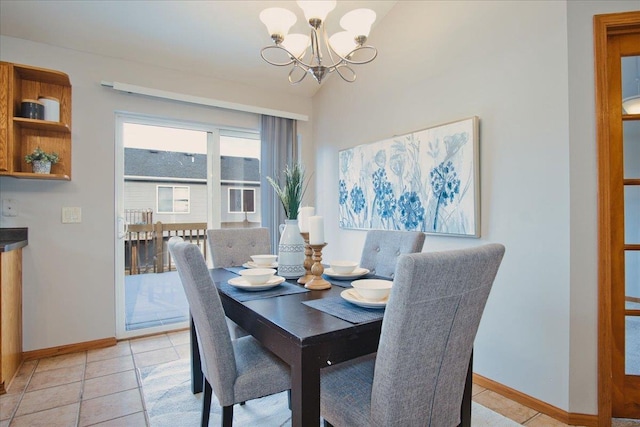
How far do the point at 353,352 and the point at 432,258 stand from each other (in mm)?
464

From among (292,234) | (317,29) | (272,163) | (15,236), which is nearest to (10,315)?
(15,236)

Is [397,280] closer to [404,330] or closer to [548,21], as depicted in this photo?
[404,330]

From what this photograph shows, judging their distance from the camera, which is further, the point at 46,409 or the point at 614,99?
the point at 46,409

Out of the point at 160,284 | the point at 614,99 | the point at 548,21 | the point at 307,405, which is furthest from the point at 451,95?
the point at 160,284

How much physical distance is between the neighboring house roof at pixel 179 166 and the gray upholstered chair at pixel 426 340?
2770 mm

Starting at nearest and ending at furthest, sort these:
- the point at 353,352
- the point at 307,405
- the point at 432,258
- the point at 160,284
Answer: the point at 432,258 < the point at 307,405 < the point at 353,352 < the point at 160,284

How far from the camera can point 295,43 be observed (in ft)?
6.28

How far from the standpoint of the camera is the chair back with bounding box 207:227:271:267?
242cm

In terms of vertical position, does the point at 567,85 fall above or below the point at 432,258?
above

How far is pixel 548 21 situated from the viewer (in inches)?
74.5

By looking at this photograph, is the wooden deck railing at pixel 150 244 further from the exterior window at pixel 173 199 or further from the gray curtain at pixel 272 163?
the gray curtain at pixel 272 163

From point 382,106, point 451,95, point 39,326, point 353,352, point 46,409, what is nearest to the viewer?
point 353,352

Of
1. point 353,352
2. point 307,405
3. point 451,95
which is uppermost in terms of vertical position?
point 451,95

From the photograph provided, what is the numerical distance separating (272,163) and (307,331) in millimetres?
2739
